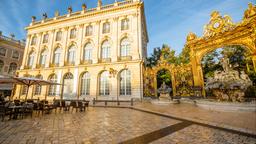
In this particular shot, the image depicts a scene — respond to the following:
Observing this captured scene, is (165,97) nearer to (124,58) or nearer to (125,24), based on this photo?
(124,58)

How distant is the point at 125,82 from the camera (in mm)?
14539

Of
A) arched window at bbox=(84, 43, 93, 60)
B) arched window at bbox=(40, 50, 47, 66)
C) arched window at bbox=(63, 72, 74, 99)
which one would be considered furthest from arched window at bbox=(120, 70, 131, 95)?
arched window at bbox=(40, 50, 47, 66)

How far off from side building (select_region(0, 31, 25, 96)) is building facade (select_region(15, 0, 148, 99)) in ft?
20.5

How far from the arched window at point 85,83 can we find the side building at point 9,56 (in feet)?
57.3

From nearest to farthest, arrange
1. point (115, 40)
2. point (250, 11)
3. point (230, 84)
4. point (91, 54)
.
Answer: point (230, 84), point (250, 11), point (115, 40), point (91, 54)

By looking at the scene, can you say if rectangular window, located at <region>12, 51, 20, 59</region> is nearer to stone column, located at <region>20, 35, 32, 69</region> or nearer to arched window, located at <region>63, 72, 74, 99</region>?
stone column, located at <region>20, 35, 32, 69</region>

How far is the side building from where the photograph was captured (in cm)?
2194

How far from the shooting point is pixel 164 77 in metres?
17.7

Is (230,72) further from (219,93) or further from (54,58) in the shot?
(54,58)

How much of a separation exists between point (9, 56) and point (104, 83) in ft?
72.7

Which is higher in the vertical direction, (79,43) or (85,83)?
(79,43)

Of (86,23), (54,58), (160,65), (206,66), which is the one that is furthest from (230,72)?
(54,58)

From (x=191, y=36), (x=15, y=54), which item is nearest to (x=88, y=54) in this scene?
(x=191, y=36)

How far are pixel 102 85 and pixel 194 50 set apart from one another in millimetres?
11393
